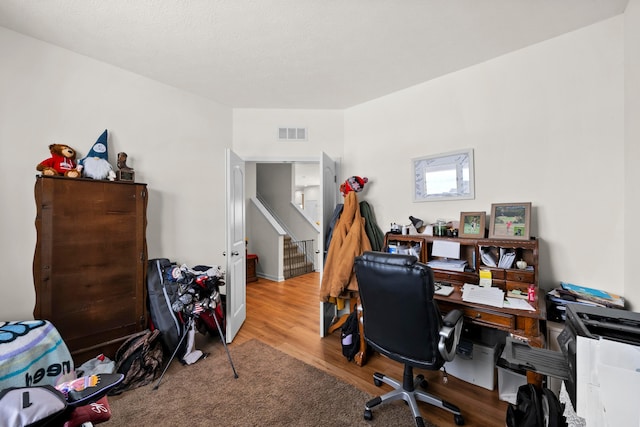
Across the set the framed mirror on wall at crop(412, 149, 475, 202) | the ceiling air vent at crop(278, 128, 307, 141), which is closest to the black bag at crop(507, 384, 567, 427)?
the framed mirror on wall at crop(412, 149, 475, 202)

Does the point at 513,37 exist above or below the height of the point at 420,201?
above

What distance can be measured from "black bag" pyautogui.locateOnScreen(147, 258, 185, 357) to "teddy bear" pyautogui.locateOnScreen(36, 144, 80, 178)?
1005 millimetres

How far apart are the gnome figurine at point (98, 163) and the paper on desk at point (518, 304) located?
3156 mm

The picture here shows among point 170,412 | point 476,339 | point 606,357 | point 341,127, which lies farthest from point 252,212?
point 606,357

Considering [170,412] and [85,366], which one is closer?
[170,412]

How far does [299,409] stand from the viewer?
Result: 68.1 inches

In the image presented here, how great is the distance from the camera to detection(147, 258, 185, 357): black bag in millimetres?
2293

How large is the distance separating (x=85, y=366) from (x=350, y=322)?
7.01 feet

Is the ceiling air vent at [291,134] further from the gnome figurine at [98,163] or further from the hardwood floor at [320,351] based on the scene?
the hardwood floor at [320,351]

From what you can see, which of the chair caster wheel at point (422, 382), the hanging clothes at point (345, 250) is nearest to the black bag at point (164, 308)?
the hanging clothes at point (345, 250)

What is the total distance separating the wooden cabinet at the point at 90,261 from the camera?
5.95 feet

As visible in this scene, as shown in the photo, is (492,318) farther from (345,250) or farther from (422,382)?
(345,250)

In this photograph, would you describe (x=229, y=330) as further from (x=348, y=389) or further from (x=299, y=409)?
(x=348, y=389)

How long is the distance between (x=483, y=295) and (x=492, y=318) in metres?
0.18
